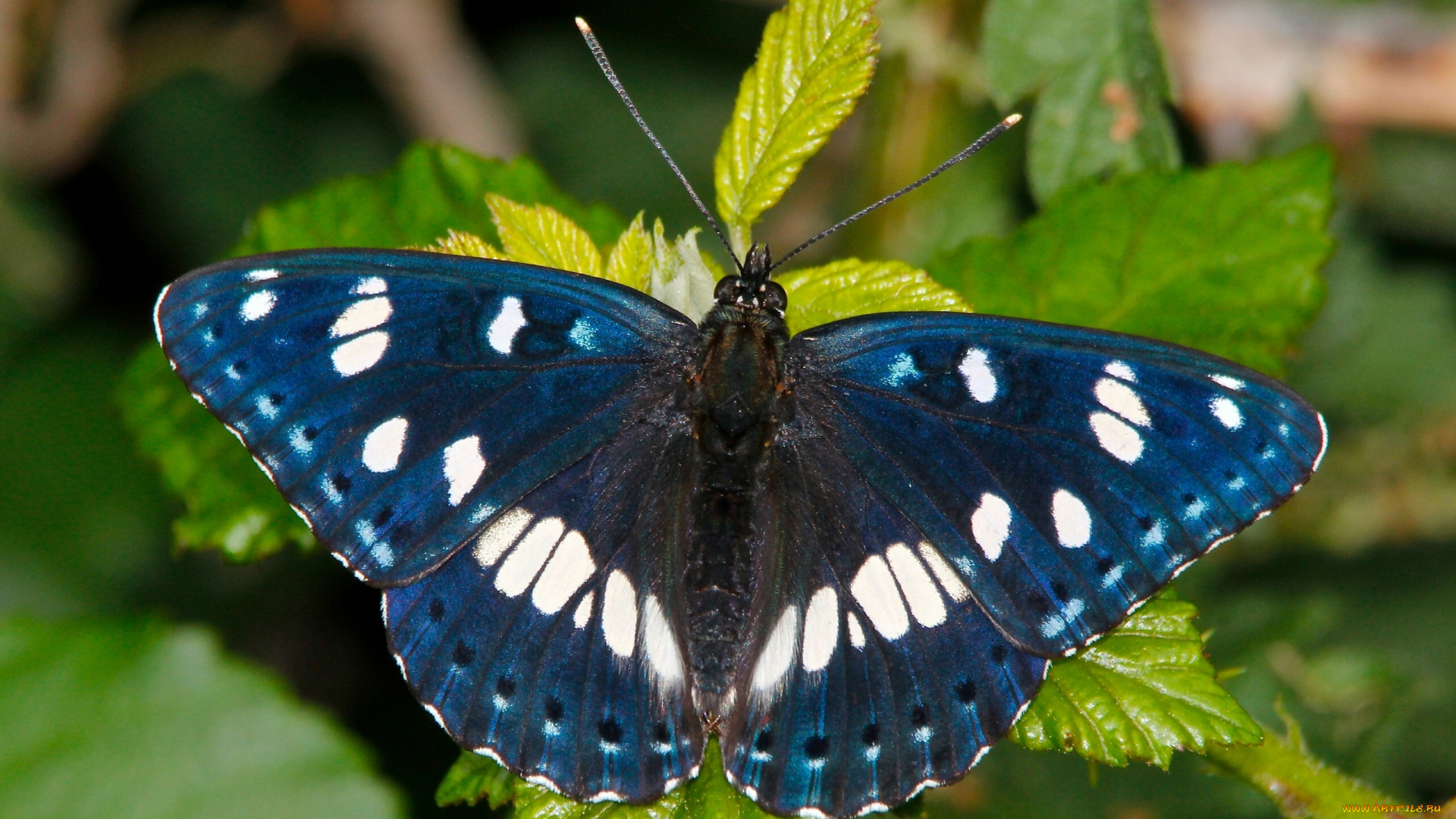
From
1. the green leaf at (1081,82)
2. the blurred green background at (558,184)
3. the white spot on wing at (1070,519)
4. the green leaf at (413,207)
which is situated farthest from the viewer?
the blurred green background at (558,184)

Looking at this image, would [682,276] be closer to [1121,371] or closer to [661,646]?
[661,646]

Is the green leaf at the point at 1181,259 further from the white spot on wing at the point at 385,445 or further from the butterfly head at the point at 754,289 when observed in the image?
the white spot on wing at the point at 385,445

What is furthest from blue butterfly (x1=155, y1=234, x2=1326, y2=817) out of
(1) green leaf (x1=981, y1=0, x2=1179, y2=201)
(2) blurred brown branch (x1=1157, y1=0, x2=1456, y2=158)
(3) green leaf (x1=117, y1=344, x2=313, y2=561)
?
(2) blurred brown branch (x1=1157, y1=0, x2=1456, y2=158)

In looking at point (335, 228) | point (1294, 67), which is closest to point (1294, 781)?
point (335, 228)

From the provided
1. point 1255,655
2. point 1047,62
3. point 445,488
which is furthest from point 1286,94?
point 445,488

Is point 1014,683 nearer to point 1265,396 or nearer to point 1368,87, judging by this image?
point 1265,396

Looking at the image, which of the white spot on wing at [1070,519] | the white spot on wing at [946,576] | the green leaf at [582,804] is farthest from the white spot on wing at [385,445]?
the white spot on wing at [1070,519]
